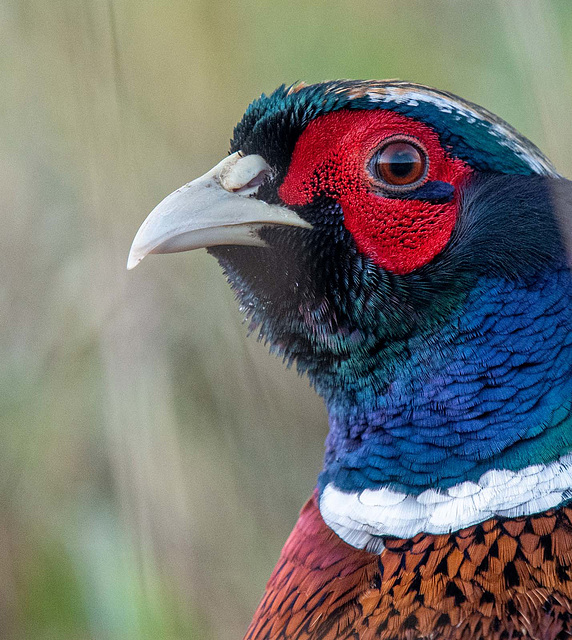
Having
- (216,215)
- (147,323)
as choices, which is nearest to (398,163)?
(216,215)

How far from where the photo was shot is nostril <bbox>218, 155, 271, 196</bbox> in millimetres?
2477

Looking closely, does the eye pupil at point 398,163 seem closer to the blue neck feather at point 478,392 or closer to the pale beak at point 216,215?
the pale beak at point 216,215

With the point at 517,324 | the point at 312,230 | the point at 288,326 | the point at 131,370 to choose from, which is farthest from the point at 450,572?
the point at 131,370

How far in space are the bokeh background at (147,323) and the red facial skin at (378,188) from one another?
97 centimetres

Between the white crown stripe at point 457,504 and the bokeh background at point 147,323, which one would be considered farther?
the bokeh background at point 147,323

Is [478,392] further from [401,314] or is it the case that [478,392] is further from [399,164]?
[399,164]

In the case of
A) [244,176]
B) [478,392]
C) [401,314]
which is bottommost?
[478,392]

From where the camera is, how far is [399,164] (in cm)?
237

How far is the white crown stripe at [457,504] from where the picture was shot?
2133 mm

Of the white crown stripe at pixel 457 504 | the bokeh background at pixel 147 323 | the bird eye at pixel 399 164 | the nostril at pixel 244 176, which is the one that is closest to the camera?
the white crown stripe at pixel 457 504

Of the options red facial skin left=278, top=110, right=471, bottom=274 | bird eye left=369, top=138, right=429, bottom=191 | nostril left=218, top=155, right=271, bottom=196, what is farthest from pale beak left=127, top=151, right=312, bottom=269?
bird eye left=369, top=138, right=429, bottom=191

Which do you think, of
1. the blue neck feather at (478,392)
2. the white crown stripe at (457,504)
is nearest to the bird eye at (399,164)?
the blue neck feather at (478,392)

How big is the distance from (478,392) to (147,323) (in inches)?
73.5

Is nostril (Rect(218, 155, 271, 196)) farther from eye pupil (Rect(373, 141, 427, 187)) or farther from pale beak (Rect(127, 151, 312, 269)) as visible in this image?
eye pupil (Rect(373, 141, 427, 187))
